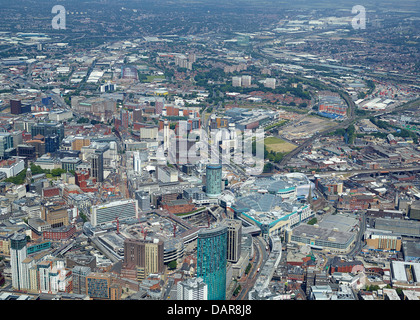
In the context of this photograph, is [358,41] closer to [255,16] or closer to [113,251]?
[255,16]

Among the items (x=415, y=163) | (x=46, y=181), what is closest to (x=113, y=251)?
(x=46, y=181)

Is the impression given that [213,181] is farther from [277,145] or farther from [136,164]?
[277,145]

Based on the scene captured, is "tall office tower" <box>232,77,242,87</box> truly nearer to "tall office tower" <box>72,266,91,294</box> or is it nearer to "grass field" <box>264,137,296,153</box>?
"grass field" <box>264,137,296,153</box>

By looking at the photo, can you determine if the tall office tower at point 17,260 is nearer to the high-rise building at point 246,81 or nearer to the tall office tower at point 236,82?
the tall office tower at point 236,82

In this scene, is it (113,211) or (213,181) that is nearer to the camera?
(113,211)

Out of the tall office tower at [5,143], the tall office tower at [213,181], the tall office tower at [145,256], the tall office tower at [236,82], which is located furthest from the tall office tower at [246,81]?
the tall office tower at [145,256]

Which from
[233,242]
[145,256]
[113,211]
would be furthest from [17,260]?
[233,242]

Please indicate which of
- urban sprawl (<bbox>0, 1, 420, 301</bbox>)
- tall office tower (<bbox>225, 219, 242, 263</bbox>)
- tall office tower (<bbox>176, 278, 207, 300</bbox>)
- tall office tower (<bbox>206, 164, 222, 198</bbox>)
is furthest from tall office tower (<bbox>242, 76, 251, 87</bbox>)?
tall office tower (<bbox>176, 278, 207, 300</bbox>)
